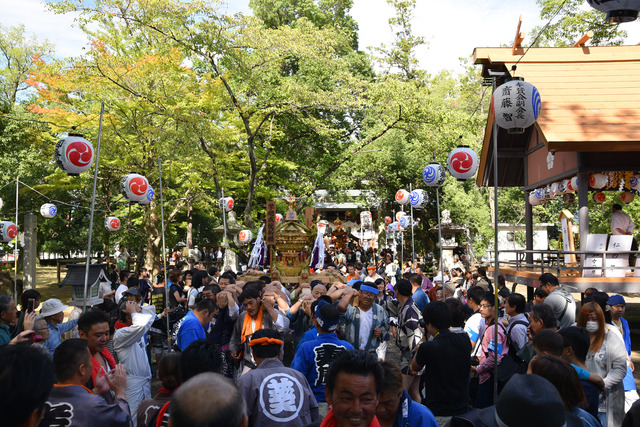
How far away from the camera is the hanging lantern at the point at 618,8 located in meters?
5.36

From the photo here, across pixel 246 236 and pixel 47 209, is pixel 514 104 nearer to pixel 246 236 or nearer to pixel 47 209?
pixel 246 236

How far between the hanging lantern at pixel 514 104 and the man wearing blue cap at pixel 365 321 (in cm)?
347

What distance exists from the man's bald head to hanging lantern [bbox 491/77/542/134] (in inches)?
246

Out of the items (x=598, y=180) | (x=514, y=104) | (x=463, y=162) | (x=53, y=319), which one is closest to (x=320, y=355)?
(x=53, y=319)

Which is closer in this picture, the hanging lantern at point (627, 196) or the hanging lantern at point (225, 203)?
the hanging lantern at point (627, 196)

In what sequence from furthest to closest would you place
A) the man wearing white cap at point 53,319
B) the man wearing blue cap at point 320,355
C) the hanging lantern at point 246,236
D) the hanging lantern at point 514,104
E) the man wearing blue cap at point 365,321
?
the hanging lantern at point 246,236 → the hanging lantern at point 514,104 → the man wearing blue cap at point 365,321 → the man wearing white cap at point 53,319 → the man wearing blue cap at point 320,355

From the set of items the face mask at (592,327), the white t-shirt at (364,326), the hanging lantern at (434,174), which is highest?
the hanging lantern at (434,174)

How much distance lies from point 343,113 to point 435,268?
9421 millimetres

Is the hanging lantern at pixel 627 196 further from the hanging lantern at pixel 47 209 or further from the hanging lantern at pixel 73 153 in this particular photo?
the hanging lantern at pixel 47 209

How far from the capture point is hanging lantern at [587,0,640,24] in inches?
211

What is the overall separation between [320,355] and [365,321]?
170 centimetres

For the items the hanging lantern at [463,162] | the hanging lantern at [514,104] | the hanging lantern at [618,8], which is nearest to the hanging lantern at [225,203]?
the hanging lantern at [463,162]

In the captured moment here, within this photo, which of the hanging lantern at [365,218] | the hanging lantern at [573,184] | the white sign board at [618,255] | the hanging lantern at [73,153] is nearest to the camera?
the hanging lantern at [73,153]

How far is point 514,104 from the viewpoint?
6.95 meters
